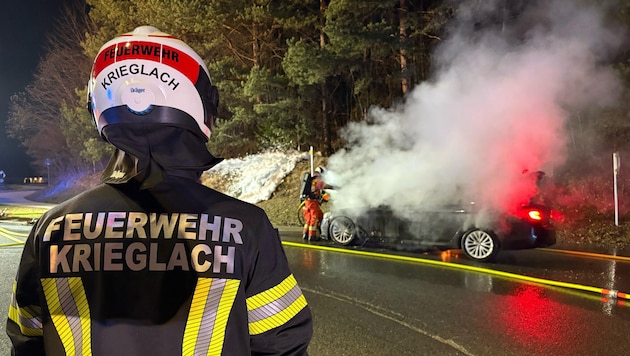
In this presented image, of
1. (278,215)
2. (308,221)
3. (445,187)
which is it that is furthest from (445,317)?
(278,215)

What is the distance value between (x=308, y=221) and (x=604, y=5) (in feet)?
26.5

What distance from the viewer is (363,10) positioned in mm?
15070

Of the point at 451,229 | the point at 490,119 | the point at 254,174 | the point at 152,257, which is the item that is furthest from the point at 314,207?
the point at 254,174

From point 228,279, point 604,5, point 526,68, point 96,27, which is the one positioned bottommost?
point 228,279

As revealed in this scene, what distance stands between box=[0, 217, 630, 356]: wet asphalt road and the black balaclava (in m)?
3.05

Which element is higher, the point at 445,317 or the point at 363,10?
the point at 363,10

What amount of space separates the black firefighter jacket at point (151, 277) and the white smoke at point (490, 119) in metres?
7.29

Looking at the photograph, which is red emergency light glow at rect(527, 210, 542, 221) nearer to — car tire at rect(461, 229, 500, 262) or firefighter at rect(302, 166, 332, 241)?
car tire at rect(461, 229, 500, 262)

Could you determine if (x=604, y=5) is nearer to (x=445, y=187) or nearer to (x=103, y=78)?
(x=445, y=187)

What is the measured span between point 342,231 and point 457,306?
4333 millimetres

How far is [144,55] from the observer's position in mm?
1687

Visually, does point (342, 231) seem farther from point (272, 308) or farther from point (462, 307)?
point (272, 308)

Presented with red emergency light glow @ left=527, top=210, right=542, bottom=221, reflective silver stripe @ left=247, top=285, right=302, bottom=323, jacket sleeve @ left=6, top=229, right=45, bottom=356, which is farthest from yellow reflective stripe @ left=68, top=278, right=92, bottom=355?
red emergency light glow @ left=527, top=210, right=542, bottom=221

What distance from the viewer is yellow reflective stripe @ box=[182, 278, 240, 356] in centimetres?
138
